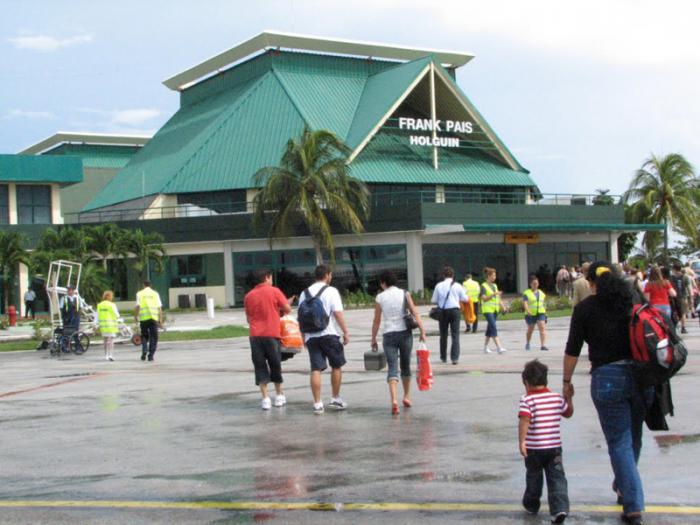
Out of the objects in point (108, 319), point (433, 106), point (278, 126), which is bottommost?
point (108, 319)

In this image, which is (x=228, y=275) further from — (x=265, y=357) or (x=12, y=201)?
(x=265, y=357)

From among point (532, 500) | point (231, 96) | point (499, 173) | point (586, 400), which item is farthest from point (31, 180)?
point (532, 500)

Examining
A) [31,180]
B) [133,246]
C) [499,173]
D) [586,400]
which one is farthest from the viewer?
[499,173]

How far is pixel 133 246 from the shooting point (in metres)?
46.6

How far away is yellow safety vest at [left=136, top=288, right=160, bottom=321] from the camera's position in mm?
20312

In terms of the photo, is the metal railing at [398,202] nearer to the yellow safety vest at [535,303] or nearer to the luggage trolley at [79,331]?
the luggage trolley at [79,331]

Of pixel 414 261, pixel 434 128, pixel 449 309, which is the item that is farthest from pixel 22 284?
pixel 449 309

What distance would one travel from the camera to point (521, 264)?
5194 centimetres

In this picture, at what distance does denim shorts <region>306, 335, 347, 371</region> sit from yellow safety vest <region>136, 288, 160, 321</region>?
31.6 ft

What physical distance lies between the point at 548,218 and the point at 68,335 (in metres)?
33.8

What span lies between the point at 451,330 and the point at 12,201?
4028 centimetres

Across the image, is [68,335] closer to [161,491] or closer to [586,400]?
[586,400]

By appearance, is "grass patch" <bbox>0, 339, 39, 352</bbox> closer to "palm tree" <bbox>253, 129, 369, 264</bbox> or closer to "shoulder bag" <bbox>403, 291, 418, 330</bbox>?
"shoulder bag" <bbox>403, 291, 418, 330</bbox>

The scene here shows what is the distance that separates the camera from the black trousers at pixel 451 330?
670 inches
